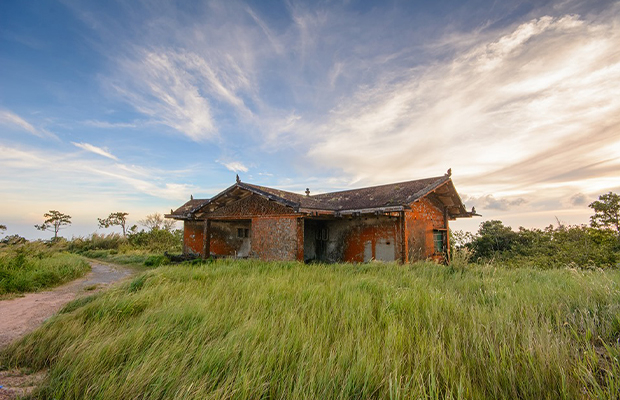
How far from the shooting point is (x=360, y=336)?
9.49 feet

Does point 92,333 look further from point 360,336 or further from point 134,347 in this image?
point 360,336

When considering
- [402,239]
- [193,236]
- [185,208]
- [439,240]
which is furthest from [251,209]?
[439,240]

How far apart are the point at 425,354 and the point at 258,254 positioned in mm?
9495

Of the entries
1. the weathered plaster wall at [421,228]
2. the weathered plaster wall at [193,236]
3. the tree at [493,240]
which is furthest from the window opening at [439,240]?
the weathered plaster wall at [193,236]

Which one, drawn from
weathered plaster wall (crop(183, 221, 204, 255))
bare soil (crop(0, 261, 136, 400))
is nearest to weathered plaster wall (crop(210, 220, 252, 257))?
weathered plaster wall (crop(183, 221, 204, 255))

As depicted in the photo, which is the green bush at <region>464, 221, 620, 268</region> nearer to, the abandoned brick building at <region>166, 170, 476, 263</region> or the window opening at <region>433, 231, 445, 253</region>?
the window opening at <region>433, 231, 445, 253</region>

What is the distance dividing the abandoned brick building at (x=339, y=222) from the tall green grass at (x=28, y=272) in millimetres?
4756

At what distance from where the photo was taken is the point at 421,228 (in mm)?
12094

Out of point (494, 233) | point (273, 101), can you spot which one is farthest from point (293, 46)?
point (494, 233)

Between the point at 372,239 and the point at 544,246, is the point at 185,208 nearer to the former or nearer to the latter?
the point at 372,239

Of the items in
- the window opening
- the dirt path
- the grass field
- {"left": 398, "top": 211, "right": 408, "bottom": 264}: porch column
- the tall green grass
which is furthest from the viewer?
the window opening

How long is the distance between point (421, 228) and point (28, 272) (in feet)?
48.0

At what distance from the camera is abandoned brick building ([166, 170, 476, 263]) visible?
34.7 ft

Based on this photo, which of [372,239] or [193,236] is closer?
[372,239]
